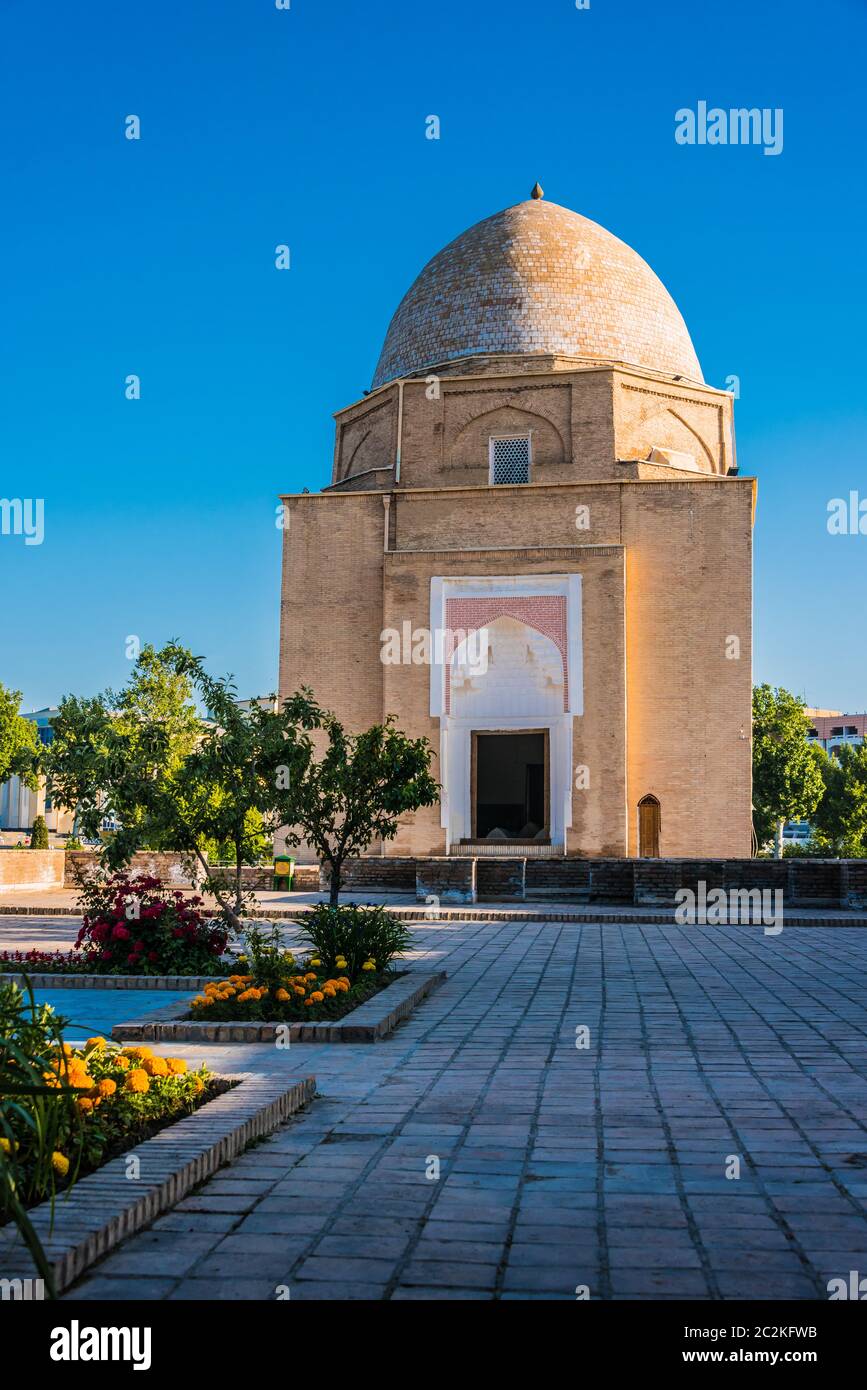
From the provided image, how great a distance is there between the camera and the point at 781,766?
38406mm

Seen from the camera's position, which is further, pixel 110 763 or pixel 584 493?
pixel 584 493

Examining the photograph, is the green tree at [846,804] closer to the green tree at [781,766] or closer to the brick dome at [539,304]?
the green tree at [781,766]

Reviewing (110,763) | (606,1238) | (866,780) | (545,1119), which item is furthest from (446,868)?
(866,780)

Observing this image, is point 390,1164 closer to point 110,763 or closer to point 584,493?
point 110,763

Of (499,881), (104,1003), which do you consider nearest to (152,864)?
(499,881)

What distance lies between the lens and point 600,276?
24.3 meters

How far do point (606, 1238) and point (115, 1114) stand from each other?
1.74m

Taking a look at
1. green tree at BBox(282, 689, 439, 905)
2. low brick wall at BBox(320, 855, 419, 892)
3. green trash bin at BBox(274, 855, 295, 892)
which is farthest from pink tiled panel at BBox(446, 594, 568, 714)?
green tree at BBox(282, 689, 439, 905)

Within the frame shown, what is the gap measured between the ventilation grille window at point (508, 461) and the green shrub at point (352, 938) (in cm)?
1541

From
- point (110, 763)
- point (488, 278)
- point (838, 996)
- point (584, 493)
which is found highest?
point (488, 278)

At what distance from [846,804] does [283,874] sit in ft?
94.9

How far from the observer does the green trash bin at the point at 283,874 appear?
18625mm

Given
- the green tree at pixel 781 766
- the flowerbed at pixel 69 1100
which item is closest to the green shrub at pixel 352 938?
the flowerbed at pixel 69 1100

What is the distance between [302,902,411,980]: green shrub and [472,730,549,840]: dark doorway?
14543mm
